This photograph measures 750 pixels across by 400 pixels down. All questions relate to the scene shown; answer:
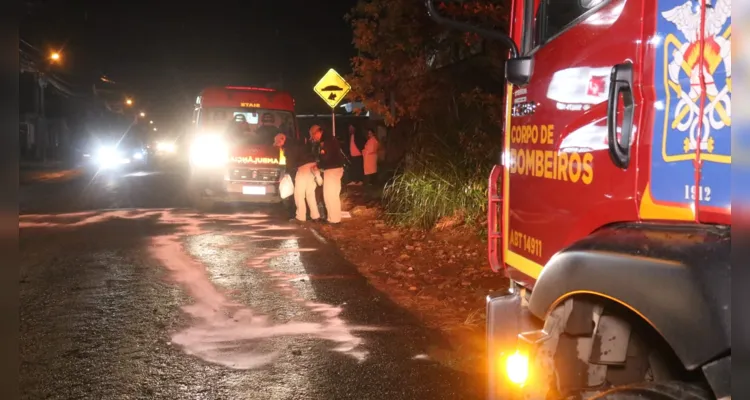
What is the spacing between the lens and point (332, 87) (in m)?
16.0

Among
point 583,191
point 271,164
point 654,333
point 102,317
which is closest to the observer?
point 654,333

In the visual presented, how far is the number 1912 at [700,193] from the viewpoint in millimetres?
2490

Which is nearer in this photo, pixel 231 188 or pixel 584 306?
pixel 584 306

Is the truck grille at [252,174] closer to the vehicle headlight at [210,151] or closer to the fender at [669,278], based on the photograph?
the vehicle headlight at [210,151]

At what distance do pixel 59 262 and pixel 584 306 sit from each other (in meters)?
8.82

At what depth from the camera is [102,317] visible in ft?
23.7

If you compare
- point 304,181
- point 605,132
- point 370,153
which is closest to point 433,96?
point 304,181

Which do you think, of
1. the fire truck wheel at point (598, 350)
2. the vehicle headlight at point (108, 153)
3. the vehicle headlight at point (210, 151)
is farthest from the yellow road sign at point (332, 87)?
the vehicle headlight at point (108, 153)

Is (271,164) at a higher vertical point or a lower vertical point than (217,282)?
higher

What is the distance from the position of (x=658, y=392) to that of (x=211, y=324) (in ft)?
17.3

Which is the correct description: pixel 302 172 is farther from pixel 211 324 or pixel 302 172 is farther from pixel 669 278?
pixel 669 278

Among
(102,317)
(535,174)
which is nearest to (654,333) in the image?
(535,174)

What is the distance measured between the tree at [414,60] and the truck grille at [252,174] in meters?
2.85

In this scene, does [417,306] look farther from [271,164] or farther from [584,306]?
[271,164]
